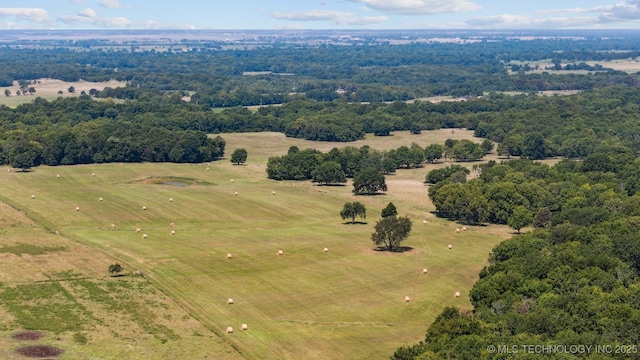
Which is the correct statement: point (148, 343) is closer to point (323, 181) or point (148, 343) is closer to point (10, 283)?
point (10, 283)

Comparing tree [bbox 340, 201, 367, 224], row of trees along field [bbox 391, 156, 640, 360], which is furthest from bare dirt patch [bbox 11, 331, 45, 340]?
tree [bbox 340, 201, 367, 224]

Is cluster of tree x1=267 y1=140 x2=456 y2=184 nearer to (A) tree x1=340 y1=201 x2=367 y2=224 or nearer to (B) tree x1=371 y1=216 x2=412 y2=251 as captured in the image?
(A) tree x1=340 y1=201 x2=367 y2=224

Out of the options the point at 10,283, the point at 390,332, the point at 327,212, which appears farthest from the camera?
the point at 327,212

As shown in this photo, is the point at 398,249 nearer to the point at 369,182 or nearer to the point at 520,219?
the point at 520,219

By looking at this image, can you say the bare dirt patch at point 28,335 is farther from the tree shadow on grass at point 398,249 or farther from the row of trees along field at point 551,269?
the tree shadow on grass at point 398,249

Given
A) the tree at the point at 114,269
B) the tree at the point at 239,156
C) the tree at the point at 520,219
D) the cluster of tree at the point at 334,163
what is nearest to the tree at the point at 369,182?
the cluster of tree at the point at 334,163

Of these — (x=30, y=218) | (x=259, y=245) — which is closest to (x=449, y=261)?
(x=259, y=245)
